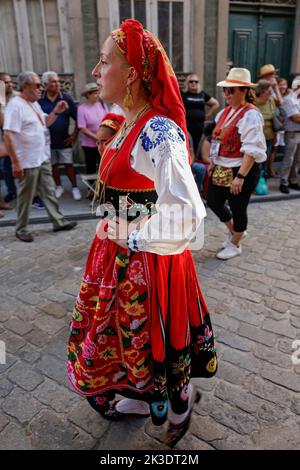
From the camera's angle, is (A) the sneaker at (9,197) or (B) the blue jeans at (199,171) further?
(A) the sneaker at (9,197)

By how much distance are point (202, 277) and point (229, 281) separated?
28 cm

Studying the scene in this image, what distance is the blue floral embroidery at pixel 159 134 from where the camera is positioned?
1570mm

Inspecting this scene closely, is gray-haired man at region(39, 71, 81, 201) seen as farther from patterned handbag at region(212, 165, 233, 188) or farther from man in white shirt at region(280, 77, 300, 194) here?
man in white shirt at region(280, 77, 300, 194)

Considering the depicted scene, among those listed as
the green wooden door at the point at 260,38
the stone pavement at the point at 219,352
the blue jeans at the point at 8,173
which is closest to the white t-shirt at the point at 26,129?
the stone pavement at the point at 219,352

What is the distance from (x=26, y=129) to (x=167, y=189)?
13.0 feet

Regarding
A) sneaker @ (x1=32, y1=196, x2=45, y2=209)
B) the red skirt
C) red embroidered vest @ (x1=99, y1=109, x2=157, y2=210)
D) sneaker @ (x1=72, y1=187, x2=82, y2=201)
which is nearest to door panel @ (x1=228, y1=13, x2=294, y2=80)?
sneaker @ (x1=72, y1=187, x2=82, y2=201)

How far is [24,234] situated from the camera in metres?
5.17

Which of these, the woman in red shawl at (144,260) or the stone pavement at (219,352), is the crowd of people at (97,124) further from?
the woman in red shawl at (144,260)

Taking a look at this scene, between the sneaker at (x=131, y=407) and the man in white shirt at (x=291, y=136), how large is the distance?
5713 mm

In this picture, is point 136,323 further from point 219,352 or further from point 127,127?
point 219,352

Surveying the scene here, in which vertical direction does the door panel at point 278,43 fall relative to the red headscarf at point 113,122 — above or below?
above

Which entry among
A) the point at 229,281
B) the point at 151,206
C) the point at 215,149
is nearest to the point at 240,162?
the point at 215,149

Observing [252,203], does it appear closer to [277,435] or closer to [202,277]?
[202,277]

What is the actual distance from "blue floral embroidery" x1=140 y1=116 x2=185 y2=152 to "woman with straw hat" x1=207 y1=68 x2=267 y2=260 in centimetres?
245
